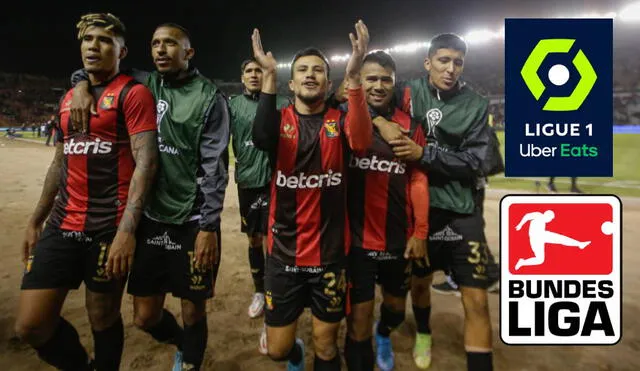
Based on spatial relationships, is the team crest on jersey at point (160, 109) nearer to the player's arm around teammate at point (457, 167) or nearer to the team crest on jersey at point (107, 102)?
the team crest on jersey at point (107, 102)

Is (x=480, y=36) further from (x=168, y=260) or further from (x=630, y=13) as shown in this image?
(x=168, y=260)

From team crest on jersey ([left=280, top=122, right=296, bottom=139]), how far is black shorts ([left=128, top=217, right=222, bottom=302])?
786 millimetres

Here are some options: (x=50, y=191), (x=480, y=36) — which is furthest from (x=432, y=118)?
(x=480, y=36)

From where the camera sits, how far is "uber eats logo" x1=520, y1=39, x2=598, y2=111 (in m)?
2.71

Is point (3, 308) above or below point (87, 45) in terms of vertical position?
below

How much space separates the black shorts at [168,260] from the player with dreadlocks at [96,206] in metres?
0.13

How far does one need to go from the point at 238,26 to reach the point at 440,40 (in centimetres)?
3392

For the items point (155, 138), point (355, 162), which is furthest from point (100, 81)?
point (355, 162)

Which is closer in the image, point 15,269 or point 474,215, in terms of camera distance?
point 474,215

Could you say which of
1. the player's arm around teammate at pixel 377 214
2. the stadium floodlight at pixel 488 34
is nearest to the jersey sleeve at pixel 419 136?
the player's arm around teammate at pixel 377 214

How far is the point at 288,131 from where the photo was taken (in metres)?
1.98

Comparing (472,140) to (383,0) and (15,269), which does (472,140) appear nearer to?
(15,269)

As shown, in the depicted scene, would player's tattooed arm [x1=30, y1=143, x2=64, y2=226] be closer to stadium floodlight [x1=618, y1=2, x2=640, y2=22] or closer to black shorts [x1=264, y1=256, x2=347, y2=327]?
black shorts [x1=264, y1=256, x2=347, y2=327]

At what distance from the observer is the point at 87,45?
1.99 metres
